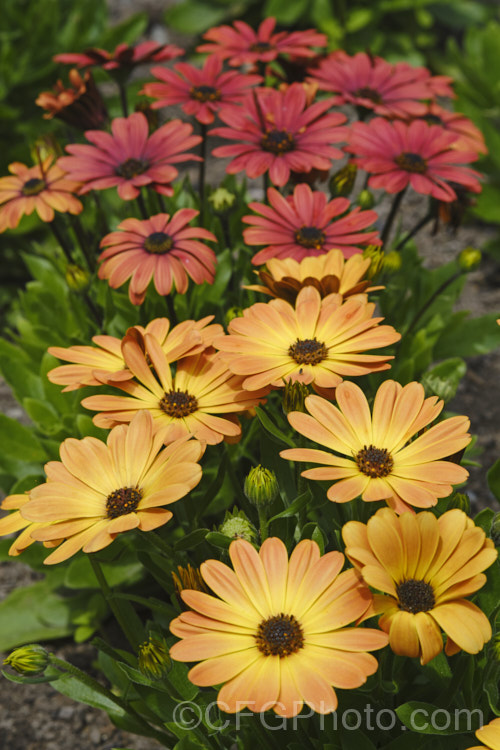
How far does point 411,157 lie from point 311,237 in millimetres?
388

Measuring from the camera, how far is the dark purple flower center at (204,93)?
205 cm

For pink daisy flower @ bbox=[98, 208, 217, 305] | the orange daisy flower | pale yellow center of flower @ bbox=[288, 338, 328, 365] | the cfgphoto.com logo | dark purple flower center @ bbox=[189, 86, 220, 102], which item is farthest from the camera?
dark purple flower center @ bbox=[189, 86, 220, 102]

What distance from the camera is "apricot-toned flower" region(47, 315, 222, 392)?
1337mm

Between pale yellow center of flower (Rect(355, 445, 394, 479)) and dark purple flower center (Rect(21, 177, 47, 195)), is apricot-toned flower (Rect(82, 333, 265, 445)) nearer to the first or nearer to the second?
pale yellow center of flower (Rect(355, 445, 394, 479))

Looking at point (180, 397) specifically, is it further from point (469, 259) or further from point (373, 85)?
point (373, 85)

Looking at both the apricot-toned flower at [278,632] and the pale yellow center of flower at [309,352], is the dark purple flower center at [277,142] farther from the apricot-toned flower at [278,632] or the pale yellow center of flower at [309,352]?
the apricot-toned flower at [278,632]

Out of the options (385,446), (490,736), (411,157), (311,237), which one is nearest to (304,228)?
(311,237)

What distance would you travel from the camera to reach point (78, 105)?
2023 mm

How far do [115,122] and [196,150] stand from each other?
8.18 ft

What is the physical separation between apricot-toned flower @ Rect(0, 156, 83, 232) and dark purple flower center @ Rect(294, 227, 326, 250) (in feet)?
1.77

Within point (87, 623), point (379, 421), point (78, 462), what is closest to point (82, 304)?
point (87, 623)

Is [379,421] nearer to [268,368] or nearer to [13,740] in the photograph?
[268,368]

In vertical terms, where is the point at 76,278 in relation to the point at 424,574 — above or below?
above

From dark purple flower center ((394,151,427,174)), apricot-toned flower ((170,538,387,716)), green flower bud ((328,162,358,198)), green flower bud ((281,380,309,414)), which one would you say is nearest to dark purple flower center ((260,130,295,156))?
green flower bud ((328,162,358,198))
